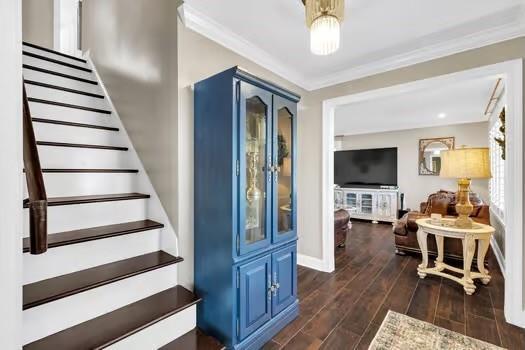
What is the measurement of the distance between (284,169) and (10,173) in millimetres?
1693

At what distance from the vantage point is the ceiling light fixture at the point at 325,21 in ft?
4.73

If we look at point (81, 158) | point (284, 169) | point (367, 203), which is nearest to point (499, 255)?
point (367, 203)

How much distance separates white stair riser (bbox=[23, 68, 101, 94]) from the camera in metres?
2.42

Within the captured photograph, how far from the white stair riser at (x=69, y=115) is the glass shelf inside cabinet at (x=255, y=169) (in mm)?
1680

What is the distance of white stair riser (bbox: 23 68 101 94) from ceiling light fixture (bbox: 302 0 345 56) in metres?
2.63

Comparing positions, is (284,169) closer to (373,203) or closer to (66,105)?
(66,105)

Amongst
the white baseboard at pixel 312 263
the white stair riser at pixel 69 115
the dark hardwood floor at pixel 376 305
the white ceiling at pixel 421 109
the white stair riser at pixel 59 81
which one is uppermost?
the white ceiling at pixel 421 109

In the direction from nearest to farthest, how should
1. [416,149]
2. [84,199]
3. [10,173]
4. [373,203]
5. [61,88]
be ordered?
1. [10,173]
2. [84,199]
3. [61,88]
4. [416,149]
5. [373,203]

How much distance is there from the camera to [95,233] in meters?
1.58

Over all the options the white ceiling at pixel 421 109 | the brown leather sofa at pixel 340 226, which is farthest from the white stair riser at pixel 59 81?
the brown leather sofa at pixel 340 226

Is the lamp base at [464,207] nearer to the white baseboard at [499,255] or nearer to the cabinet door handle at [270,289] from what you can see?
the white baseboard at [499,255]

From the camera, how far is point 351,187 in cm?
708

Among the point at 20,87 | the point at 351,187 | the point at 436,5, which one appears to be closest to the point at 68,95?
the point at 20,87

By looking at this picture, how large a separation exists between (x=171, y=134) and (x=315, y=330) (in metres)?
1.98
